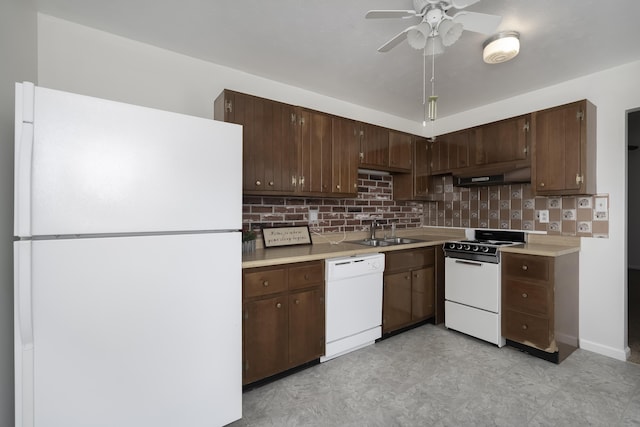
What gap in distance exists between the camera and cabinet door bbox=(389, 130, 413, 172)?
10.9 feet

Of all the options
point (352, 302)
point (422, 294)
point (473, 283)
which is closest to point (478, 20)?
point (352, 302)

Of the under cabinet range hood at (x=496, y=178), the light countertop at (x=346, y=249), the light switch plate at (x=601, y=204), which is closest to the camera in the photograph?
the light countertop at (x=346, y=249)

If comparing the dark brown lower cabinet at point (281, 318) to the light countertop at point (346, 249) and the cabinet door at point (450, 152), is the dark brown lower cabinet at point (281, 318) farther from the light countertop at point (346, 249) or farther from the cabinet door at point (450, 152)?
the cabinet door at point (450, 152)

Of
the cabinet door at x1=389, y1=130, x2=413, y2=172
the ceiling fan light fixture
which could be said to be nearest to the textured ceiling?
the ceiling fan light fixture

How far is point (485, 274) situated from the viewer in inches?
107

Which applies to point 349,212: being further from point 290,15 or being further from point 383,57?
point 290,15

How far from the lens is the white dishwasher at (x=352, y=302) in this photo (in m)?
2.37

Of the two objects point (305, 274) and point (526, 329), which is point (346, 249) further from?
point (526, 329)

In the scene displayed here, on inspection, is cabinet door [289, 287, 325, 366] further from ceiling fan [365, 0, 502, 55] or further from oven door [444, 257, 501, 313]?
ceiling fan [365, 0, 502, 55]

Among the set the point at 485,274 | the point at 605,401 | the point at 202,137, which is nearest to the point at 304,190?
the point at 202,137

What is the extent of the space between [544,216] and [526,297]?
0.98 m

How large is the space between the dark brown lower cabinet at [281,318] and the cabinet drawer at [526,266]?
1.72 m

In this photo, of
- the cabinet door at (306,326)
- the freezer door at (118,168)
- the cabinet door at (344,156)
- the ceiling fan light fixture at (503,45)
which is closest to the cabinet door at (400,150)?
the cabinet door at (344,156)

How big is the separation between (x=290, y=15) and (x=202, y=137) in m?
1.02
